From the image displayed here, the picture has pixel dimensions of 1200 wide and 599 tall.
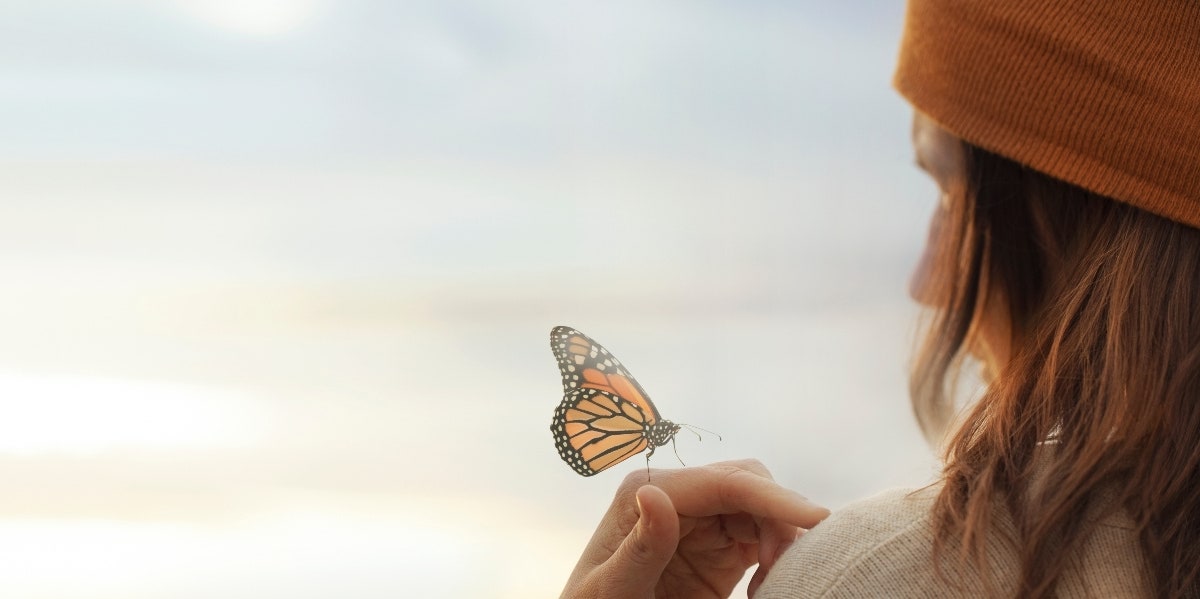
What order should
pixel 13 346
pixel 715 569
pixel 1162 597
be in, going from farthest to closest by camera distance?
pixel 13 346 < pixel 715 569 < pixel 1162 597

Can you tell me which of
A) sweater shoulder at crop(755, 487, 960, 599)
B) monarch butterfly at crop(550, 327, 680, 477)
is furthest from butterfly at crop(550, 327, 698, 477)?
sweater shoulder at crop(755, 487, 960, 599)

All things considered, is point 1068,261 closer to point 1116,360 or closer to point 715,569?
point 1116,360

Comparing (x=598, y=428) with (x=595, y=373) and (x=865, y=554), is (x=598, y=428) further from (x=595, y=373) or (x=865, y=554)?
(x=865, y=554)

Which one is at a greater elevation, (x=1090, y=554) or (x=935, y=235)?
(x=935, y=235)

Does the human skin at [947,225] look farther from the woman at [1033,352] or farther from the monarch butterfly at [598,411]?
the monarch butterfly at [598,411]

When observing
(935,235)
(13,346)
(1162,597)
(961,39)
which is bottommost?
(1162,597)

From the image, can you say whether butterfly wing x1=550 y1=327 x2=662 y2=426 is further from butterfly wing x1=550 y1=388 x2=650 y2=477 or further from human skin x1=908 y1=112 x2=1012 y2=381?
human skin x1=908 y1=112 x2=1012 y2=381

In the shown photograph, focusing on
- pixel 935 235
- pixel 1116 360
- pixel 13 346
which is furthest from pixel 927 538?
pixel 13 346
